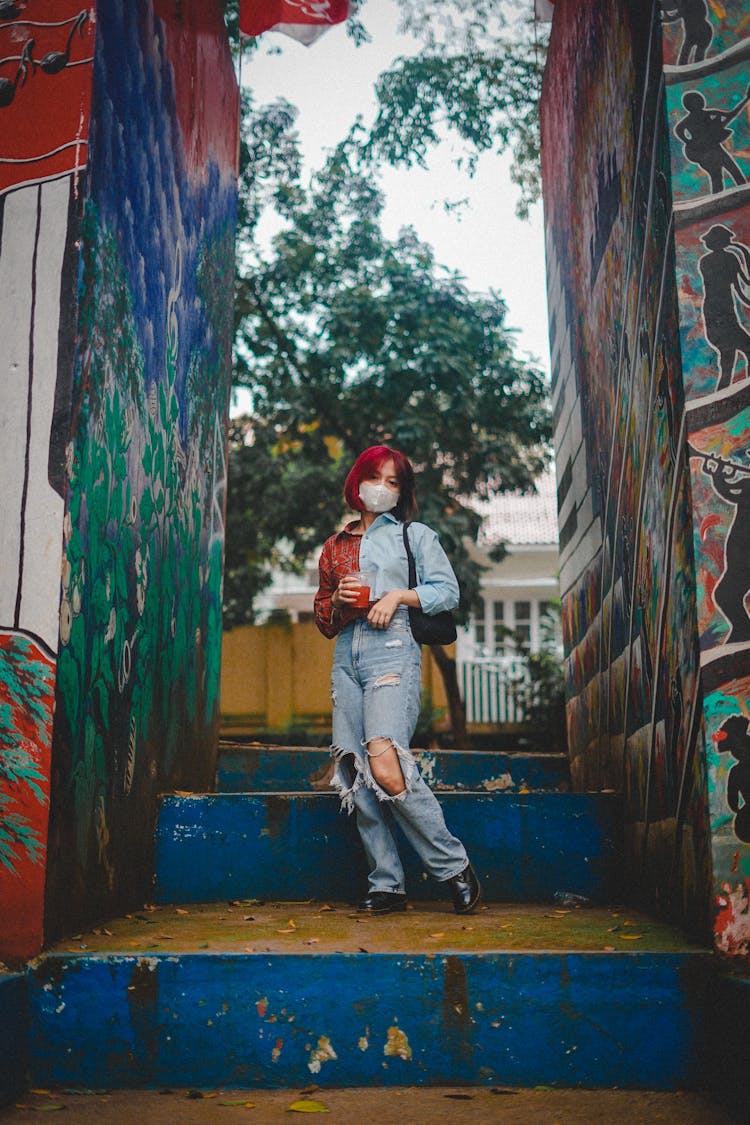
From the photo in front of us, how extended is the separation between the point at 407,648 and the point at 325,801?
2.19ft

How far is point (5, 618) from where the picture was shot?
2.74 meters

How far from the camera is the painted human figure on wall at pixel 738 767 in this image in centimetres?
255

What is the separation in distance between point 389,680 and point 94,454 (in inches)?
50.2

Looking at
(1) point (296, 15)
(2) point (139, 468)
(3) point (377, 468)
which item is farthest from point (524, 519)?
(2) point (139, 468)

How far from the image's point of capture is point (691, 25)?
2879 millimetres

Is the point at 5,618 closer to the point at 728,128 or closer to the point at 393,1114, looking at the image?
the point at 393,1114

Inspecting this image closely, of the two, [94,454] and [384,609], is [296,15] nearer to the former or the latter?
[94,454]

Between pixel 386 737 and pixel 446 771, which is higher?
pixel 386 737

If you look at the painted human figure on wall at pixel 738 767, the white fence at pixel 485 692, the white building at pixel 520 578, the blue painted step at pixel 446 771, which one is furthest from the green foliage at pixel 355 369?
the white building at pixel 520 578

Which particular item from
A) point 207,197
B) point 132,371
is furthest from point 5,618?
point 207,197

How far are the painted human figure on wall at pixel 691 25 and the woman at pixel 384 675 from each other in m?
1.65

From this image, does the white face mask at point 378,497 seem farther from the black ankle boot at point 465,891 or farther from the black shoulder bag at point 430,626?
the black ankle boot at point 465,891

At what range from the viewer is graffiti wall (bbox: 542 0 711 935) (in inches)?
114

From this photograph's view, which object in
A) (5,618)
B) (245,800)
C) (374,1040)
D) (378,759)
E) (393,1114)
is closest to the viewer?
(393,1114)
